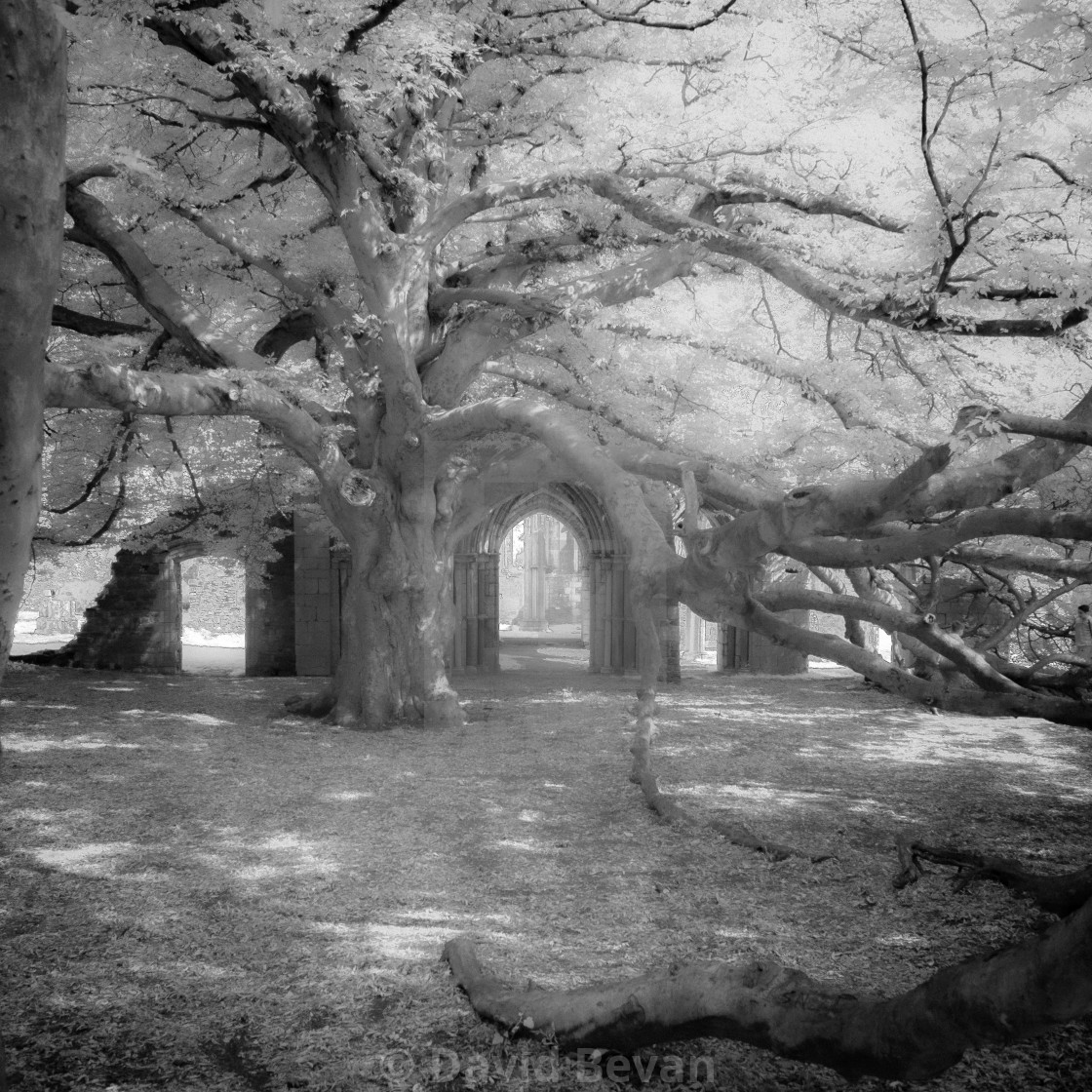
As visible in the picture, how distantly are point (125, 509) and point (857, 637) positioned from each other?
12.8m

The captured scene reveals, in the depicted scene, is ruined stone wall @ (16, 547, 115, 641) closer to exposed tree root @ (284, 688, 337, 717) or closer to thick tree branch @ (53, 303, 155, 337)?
thick tree branch @ (53, 303, 155, 337)

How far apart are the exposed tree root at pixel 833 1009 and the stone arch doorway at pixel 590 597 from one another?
14.6 meters

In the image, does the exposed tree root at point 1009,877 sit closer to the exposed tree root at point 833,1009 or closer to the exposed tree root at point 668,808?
the exposed tree root at point 668,808

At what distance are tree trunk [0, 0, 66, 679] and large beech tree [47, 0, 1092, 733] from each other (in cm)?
369

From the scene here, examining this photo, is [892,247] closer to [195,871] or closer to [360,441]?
[360,441]

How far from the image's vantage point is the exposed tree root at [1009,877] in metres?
3.87

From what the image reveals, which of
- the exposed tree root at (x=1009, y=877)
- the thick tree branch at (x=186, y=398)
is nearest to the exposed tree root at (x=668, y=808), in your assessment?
the exposed tree root at (x=1009, y=877)

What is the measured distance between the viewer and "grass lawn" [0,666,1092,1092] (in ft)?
10.7

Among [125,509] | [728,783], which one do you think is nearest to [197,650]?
[125,509]

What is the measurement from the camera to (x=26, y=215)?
2707 mm

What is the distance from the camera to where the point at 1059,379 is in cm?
1106

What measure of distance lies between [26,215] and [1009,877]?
14.8ft

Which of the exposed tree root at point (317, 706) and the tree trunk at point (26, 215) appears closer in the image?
the tree trunk at point (26, 215)

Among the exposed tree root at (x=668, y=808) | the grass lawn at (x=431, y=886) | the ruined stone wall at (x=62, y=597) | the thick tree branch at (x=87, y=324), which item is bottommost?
the grass lawn at (x=431, y=886)
